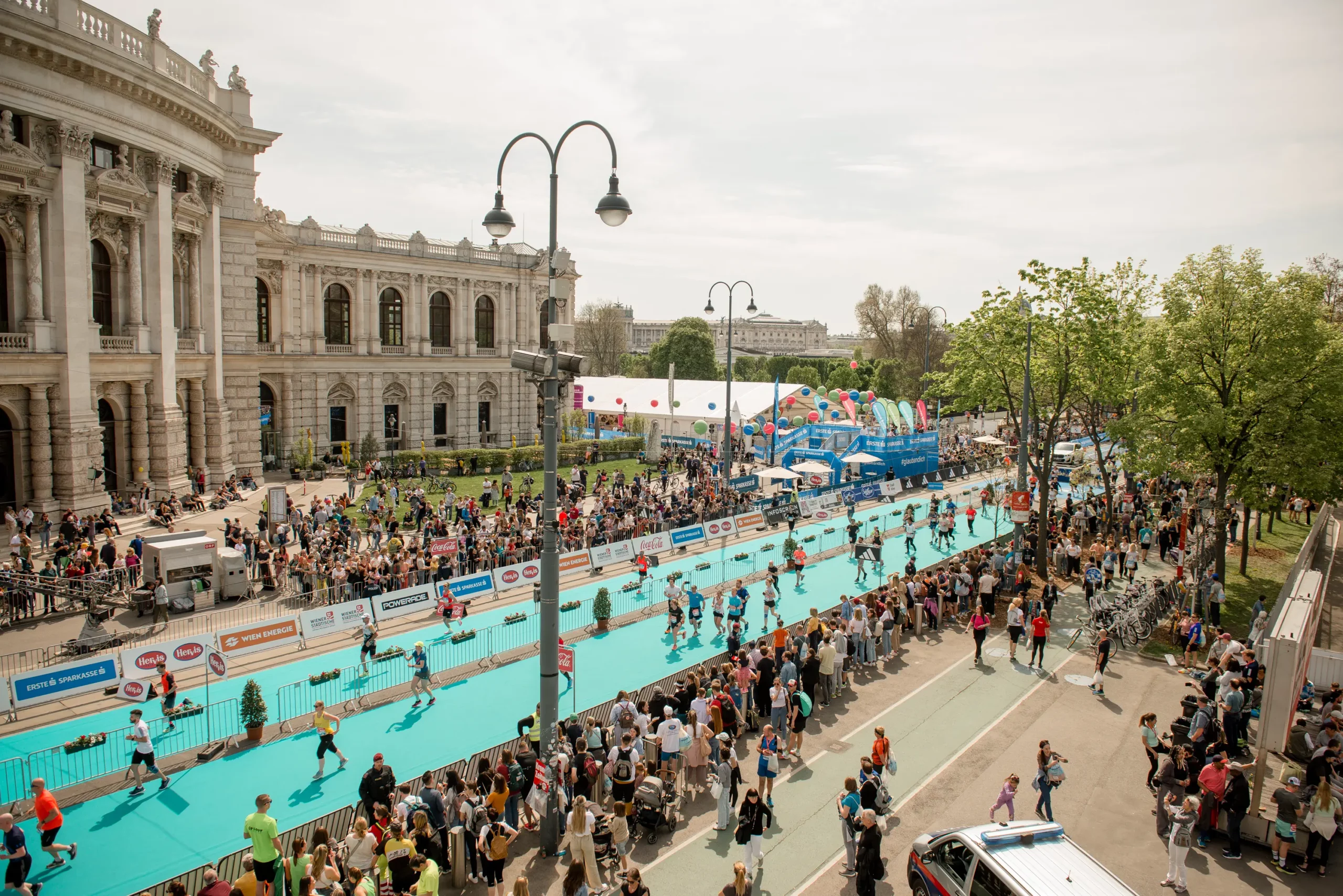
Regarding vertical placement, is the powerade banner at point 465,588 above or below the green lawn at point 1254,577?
above

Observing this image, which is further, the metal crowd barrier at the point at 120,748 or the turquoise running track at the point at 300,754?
the metal crowd barrier at the point at 120,748

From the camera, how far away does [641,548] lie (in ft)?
90.1

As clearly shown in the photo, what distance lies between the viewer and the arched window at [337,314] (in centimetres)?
4862

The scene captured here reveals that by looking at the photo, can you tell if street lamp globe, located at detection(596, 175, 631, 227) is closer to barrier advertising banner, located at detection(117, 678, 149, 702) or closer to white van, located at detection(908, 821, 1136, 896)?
white van, located at detection(908, 821, 1136, 896)

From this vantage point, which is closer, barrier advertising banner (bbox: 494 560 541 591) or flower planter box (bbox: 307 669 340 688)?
flower planter box (bbox: 307 669 340 688)

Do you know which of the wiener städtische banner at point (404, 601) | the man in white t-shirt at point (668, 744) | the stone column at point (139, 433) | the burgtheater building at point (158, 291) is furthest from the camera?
Result: the stone column at point (139, 433)

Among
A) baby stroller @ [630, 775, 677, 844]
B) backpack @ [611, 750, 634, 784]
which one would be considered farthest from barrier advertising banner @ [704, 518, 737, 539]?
backpack @ [611, 750, 634, 784]

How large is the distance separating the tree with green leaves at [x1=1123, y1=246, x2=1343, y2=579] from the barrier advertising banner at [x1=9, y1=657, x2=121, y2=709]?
81.6 ft

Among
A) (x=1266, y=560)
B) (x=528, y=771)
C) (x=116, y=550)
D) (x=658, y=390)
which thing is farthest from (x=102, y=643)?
(x=658, y=390)

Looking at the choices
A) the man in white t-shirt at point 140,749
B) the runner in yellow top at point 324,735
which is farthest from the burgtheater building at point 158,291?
the runner in yellow top at point 324,735

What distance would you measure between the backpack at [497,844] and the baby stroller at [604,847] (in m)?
1.21

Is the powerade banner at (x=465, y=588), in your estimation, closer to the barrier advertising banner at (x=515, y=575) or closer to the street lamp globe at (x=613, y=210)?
the barrier advertising banner at (x=515, y=575)

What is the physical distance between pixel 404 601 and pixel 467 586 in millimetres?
1789

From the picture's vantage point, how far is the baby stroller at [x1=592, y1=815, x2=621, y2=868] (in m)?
10.7
